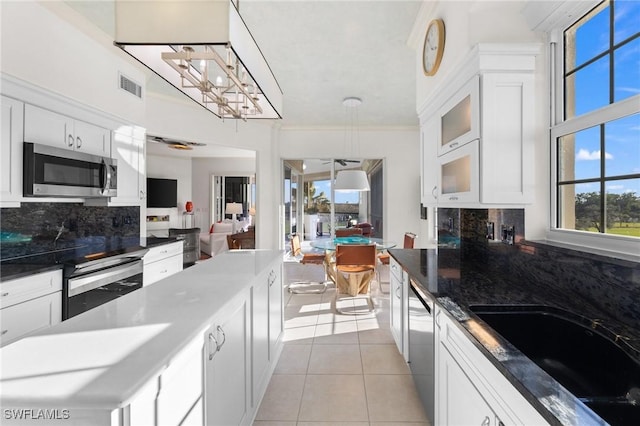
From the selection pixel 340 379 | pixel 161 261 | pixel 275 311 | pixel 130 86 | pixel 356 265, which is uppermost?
pixel 130 86

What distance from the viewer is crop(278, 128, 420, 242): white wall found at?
5992 millimetres

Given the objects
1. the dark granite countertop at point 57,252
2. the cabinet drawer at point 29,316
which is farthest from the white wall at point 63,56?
the cabinet drawer at point 29,316

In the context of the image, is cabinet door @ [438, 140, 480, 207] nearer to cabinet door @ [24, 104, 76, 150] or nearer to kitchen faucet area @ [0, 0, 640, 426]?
kitchen faucet area @ [0, 0, 640, 426]

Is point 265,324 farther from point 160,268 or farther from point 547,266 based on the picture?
point 160,268

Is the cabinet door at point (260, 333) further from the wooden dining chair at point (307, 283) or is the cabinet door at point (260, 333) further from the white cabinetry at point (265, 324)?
the wooden dining chair at point (307, 283)

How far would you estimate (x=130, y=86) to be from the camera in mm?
3268

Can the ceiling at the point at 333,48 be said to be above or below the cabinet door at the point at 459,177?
above

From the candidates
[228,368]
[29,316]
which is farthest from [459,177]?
[29,316]

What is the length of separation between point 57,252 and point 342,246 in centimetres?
292

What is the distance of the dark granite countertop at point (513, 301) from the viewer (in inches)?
26.4

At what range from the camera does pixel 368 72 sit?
11.9ft

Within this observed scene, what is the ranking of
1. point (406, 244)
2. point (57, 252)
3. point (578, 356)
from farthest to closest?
point (406, 244), point (57, 252), point (578, 356)

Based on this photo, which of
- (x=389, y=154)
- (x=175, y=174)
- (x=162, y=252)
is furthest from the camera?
(x=175, y=174)

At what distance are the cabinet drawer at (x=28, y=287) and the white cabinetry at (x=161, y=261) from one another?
3.08 ft
